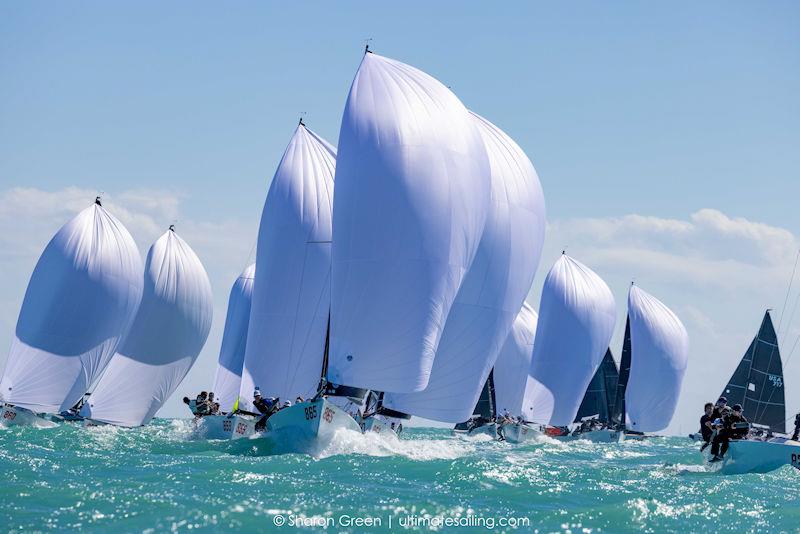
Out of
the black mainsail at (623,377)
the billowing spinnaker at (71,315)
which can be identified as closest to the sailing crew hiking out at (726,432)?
the billowing spinnaker at (71,315)

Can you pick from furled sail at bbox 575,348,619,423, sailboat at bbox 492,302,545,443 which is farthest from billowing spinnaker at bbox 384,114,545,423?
furled sail at bbox 575,348,619,423

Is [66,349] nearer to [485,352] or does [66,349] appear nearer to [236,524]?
[485,352]

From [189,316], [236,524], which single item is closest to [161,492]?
[236,524]

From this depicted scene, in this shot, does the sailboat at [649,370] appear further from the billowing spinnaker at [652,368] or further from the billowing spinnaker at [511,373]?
the billowing spinnaker at [511,373]

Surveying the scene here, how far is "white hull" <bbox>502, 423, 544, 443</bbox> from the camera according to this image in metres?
45.3

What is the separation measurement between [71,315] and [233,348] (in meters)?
6.39

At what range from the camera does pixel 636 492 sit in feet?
58.0

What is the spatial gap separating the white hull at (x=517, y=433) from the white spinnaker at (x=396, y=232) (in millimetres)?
22329

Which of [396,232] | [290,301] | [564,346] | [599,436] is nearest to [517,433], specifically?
[564,346]

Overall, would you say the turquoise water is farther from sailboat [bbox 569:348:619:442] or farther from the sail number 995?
sailboat [bbox 569:348:619:442]

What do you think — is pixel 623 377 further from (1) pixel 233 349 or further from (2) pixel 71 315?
(2) pixel 71 315

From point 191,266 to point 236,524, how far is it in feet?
90.3

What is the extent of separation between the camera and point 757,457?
23.1m

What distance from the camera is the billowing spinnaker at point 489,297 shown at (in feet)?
87.5
